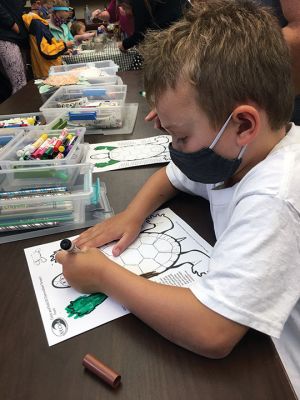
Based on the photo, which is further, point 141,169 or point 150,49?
point 141,169

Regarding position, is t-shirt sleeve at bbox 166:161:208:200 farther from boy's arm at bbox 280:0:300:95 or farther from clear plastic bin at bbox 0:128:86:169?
boy's arm at bbox 280:0:300:95

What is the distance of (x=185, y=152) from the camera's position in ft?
1.71

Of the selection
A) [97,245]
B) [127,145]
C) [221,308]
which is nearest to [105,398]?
[221,308]

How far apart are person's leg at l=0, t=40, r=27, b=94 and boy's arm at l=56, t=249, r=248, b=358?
255cm

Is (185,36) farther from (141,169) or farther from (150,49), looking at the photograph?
(141,169)

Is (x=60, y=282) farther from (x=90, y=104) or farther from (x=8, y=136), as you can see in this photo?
(x=90, y=104)

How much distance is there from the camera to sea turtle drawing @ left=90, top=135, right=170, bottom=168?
851 mm

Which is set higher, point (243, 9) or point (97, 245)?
point (243, 9)

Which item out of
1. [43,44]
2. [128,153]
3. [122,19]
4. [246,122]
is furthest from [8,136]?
[43,44]

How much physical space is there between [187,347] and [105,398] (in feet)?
0.34

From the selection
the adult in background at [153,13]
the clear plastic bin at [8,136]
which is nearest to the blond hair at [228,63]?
the clear plastic bin at [8,136]

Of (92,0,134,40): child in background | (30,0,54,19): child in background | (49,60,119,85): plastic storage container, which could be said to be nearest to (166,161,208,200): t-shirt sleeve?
(49,60,119,85): plastic storage container

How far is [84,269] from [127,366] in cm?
15

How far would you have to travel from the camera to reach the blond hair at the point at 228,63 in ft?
1.43
